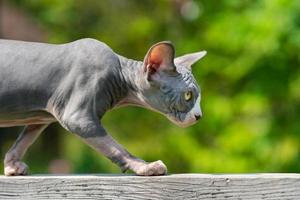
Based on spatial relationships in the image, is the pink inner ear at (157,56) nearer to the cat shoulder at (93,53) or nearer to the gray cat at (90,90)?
the gray cat at (90,90)

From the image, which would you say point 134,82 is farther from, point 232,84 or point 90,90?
point 232,84

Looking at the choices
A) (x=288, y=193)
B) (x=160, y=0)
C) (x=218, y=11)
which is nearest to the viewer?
(x=288, y=193)

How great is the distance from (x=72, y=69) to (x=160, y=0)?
4907 mm

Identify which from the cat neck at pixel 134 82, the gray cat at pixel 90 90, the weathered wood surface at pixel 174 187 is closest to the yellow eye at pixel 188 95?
the gray cat at pixel 90 90

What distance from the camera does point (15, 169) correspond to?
111 inches

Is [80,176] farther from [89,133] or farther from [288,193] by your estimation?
[288,193]

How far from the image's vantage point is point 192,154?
6375 millimetres

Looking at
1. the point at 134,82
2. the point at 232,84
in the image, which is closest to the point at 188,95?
the point at 134,82

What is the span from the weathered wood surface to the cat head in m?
0.18

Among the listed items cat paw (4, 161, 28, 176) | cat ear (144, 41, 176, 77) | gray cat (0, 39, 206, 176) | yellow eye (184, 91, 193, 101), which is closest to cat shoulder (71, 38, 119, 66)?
gray cat (0, 39, 206, 176)

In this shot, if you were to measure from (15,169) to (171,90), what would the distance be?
20.4 inches

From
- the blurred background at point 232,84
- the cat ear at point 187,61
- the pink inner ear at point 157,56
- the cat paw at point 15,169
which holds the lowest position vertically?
the blurred background at point 232,84

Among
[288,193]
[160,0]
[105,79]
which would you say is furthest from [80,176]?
[160,0]

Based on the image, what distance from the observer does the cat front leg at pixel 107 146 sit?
8.70ft
